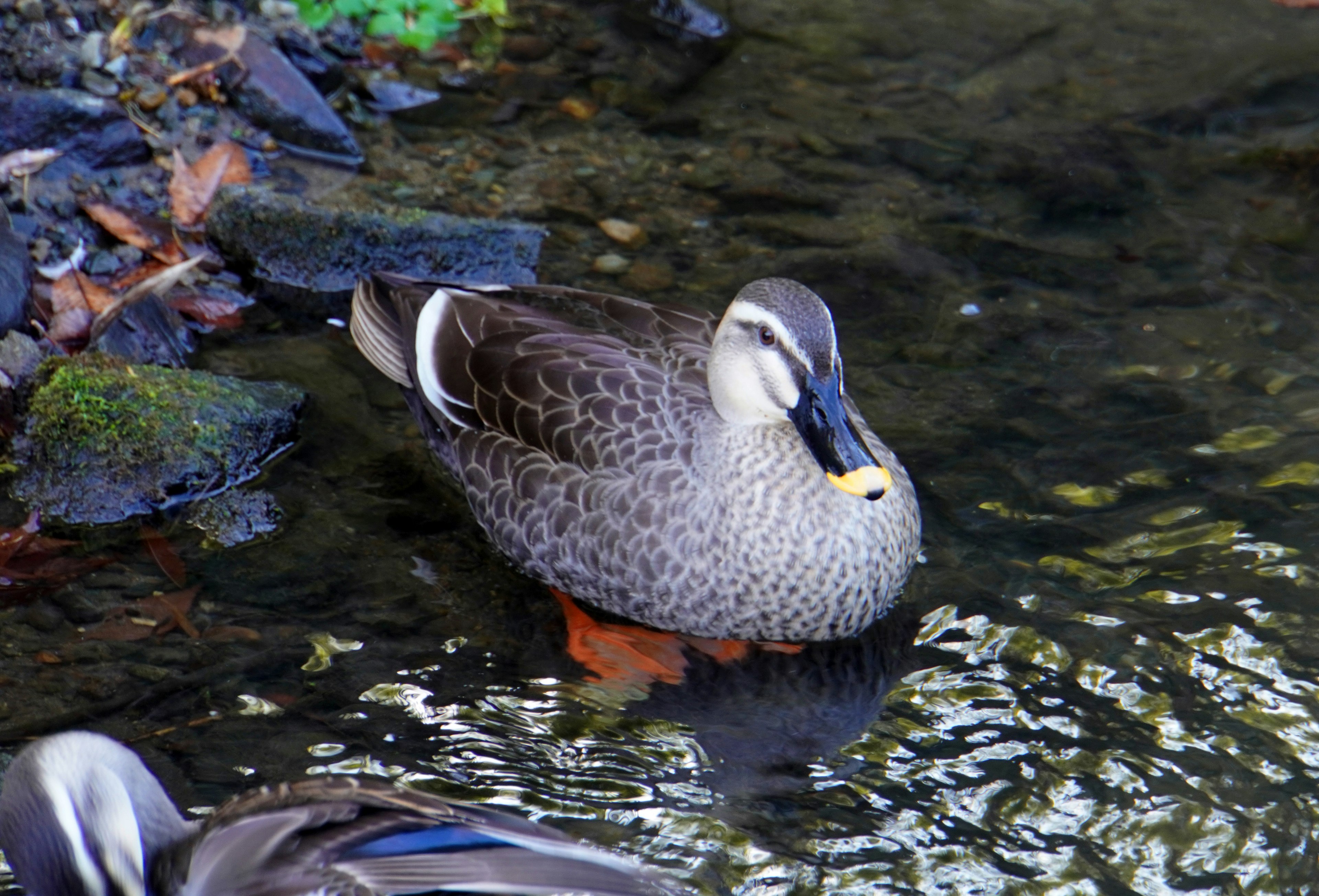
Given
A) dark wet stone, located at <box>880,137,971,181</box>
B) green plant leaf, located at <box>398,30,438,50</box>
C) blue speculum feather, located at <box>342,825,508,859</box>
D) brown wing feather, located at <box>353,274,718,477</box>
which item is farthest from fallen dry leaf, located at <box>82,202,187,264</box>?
blue speculum feather, located at <box>342,825,508,859</box>

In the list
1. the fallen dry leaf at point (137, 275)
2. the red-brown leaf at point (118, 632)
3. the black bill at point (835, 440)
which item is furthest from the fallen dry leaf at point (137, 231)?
the black bill at point (835, 440)

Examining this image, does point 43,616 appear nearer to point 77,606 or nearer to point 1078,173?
point 77,606

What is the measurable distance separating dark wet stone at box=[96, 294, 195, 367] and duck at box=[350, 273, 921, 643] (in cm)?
170

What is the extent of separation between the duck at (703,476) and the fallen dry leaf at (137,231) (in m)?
2.29

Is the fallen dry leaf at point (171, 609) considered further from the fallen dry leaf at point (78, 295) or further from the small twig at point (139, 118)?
the small twig at point (139, 118)

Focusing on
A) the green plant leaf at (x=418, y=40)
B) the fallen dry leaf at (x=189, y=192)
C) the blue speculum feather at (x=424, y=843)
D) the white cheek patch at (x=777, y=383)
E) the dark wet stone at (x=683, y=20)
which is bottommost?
the blue speculum feather at (x=424, y=843)

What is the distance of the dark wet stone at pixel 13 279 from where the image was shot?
607 centimetres

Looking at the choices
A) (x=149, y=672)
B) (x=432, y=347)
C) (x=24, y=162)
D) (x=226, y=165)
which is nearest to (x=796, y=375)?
(x=432, y=347)

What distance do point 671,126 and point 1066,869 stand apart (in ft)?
17.6

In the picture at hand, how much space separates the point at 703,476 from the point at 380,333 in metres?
1.83

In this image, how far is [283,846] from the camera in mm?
3266

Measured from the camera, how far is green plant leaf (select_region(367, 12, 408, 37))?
8312mm

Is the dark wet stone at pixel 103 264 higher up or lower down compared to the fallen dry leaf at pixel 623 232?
lower down

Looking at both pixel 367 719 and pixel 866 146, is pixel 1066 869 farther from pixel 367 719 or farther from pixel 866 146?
pixel 866 146
